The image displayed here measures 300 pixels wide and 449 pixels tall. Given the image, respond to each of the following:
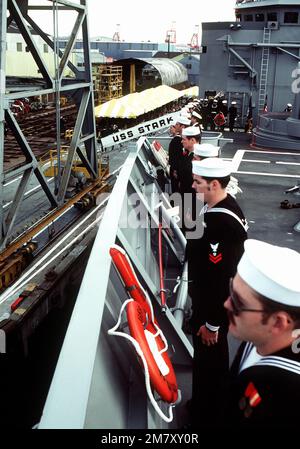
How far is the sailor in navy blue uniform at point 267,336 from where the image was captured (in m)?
1.43

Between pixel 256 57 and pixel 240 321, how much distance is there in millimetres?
21758

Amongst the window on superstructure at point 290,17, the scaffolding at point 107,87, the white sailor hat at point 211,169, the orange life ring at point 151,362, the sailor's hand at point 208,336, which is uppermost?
the window on superstructure at point 290,17

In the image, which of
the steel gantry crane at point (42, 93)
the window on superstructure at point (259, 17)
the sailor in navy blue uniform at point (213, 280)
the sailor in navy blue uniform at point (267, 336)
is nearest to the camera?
the sailor in navy blue uniform at point (267, 336)

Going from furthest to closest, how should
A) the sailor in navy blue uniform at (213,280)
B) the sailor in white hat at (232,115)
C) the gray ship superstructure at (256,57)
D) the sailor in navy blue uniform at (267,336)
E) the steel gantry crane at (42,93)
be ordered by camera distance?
the gray ship superstructure at (256,57) → the sailor in white hat at (232,115) → the steel gantry crane at (42,93) → the sailor in navy blue uniform at (213,280) → the sailor in navy blue uniform at (267,336)

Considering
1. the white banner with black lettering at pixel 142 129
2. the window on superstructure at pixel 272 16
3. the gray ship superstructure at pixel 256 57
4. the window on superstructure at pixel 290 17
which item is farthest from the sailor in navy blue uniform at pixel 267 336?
the window on superstructure at pixel 272 16

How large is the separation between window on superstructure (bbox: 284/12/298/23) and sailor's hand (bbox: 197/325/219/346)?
21.9m

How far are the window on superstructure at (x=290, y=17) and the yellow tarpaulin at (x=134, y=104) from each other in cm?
835

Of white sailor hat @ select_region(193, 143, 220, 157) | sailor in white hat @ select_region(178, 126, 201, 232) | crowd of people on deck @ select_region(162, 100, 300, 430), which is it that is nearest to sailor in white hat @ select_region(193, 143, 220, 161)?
white sailor hat @ select_region(193, 143, 220, 157)

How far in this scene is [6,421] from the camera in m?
5.66

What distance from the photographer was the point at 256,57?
21.2 m

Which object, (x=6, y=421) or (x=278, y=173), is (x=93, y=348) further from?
(x=278, y=173)

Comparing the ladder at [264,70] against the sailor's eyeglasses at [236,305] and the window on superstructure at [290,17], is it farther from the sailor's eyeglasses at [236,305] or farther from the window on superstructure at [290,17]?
the sailor's eyeglasses at [236,305]

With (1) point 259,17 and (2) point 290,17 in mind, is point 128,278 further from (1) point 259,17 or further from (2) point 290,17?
(1) point 259,17
